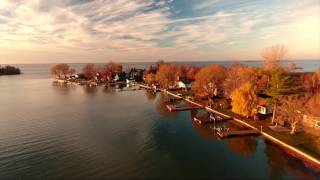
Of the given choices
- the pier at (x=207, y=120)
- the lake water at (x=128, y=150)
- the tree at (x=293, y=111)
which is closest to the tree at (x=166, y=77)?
the lake water at (x=128, y=150)

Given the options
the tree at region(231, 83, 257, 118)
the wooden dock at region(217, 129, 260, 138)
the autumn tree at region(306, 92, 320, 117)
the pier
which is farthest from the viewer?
the pier

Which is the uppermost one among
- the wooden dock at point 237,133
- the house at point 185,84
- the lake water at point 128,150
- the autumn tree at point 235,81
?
the autumn tree at point 235,81

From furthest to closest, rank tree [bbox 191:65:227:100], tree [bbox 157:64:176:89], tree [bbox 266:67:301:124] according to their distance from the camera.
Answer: tree [bbox 157:64:176:89]
tree [bbox 191:65:227:100]
tree [bbox 266:67:301:124]

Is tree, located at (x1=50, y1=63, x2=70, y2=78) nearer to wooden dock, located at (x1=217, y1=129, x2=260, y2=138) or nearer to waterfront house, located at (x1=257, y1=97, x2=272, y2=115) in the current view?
waterfront house, located at (x1=257, y1=97, x2=272, y2=115)

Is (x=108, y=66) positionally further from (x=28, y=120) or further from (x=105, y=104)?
(x=28, y=120)

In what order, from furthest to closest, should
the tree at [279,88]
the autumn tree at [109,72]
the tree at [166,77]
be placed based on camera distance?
the autumn tree at [109,72]
the tree at [166,77]
the tree at [279,88]

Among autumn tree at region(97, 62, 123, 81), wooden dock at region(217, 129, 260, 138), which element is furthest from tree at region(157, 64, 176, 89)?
wooden dock at region(217, 129, 260, 138)

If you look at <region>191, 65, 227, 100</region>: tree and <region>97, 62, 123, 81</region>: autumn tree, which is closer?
<region>191, 65, 227, 100</region>: tree

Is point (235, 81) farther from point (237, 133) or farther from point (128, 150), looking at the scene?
point (128, 150)

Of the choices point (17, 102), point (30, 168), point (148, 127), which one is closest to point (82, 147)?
point (30, 168)

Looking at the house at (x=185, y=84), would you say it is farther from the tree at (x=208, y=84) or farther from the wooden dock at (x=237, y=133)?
the wooden dock at (x=237, y=133)
